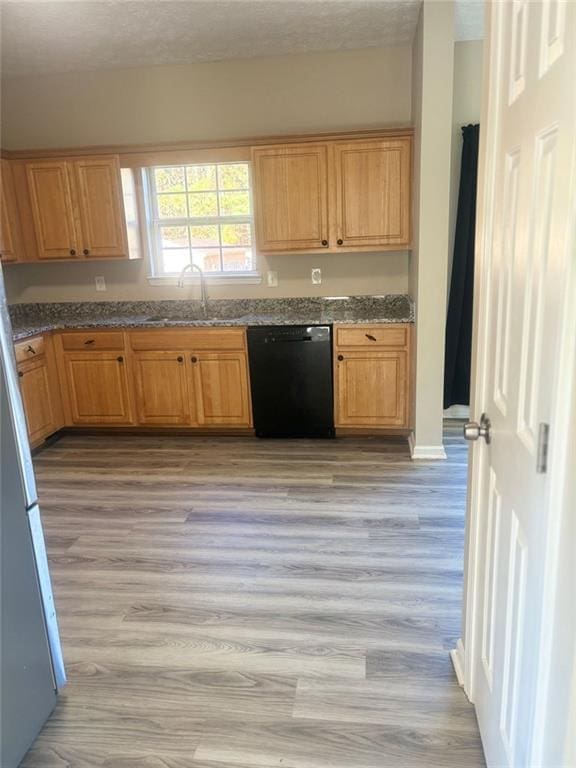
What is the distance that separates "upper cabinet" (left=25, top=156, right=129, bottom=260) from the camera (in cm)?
407

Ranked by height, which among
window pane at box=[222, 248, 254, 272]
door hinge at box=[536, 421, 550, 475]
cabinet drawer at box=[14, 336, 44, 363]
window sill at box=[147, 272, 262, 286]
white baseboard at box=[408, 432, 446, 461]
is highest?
window pane at box=[222, 248, 254, 272]

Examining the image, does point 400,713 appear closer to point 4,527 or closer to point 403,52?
point 4,527

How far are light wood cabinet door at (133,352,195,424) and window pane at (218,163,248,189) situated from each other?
1399 millimetres


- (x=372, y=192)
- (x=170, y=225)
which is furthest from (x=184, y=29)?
(x=372, y=192)

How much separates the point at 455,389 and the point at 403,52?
2458mm

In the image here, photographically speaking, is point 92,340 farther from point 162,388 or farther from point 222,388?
point 222,388

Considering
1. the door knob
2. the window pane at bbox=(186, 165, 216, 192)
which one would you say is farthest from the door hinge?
the window pane at bbox=(186, 165, 216, 192)

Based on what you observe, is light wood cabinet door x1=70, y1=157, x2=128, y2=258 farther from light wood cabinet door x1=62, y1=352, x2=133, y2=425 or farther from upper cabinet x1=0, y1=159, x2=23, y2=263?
light wood cabinet door x1=62, y1=352, x2=133, y2=425

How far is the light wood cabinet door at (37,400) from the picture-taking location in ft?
12.7

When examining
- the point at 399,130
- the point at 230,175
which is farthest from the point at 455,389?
the point at 230,175

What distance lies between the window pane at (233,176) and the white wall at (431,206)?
1332 millimetres

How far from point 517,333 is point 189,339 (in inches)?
123

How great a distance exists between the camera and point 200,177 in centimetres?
436

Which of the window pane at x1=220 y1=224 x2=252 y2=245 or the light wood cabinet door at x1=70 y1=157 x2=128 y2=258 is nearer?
the light wood cabinet door at x1=70 y1=157 x2=128 y2=258
